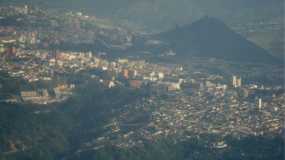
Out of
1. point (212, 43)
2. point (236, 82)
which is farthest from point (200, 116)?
point (212, 43)

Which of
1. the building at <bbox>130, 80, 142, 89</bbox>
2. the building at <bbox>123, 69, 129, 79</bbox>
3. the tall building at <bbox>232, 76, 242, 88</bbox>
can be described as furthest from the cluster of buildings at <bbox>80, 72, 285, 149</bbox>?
the building at <bbox>123, 69, 129, 79</bbox>

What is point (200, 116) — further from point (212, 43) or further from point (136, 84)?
point (212, 43)

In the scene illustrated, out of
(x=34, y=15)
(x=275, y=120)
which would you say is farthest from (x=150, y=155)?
(x=34, y=15)

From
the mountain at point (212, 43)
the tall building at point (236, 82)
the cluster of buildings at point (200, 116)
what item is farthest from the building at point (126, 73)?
the mountain at point (212, 43)

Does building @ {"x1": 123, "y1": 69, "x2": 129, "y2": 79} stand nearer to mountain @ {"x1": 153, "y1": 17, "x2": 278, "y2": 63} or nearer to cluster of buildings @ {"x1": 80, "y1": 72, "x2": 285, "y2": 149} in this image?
cluster of buildings @ {"x1": 80, "y1": 72, "x2": 285, "y2": 149}

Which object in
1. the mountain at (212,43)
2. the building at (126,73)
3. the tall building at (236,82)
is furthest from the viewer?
the mountain at (212,43)

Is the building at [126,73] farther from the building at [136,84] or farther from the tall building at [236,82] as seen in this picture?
the tall building at [236,82]

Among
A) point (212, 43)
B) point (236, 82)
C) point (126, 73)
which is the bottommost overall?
point (236, 82)

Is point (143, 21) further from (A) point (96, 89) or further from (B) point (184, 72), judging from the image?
(A) point (96, 89)
